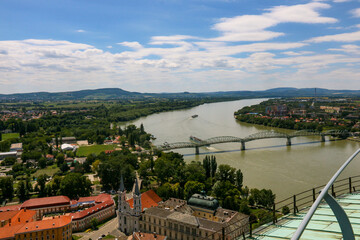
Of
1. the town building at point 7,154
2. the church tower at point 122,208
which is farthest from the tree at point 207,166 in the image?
the town building at point 7,154

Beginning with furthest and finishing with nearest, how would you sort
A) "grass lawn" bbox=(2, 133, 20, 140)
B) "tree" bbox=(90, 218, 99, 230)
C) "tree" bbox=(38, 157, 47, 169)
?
"grass lawn" bbox=(2, 133, 20, 140) < "tree" bbox=(38, 157, 47, 169) < "tree" bbox=(90, 218, 99, 230)

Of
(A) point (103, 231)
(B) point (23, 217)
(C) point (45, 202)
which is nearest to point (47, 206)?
(C) point (45, 202)

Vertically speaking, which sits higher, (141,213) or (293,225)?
(293,225)

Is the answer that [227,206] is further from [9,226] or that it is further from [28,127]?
[28,127]

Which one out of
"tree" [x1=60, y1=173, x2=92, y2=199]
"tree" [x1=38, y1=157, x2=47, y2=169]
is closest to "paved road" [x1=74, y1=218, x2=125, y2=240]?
"tree" [x1=60, y1=173, x2=92, y2=199]

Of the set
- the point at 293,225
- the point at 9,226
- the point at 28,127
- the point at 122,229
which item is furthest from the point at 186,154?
the point at 28,127

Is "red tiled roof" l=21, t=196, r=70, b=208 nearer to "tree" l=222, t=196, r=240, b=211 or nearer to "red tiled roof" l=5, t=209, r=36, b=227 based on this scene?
"red tiled roof" l=5, t=209, r=36, b=227

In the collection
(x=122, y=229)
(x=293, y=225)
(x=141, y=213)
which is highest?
(x=293, y=225)

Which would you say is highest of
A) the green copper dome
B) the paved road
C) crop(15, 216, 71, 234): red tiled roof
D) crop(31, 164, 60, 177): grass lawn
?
the green copper dome
